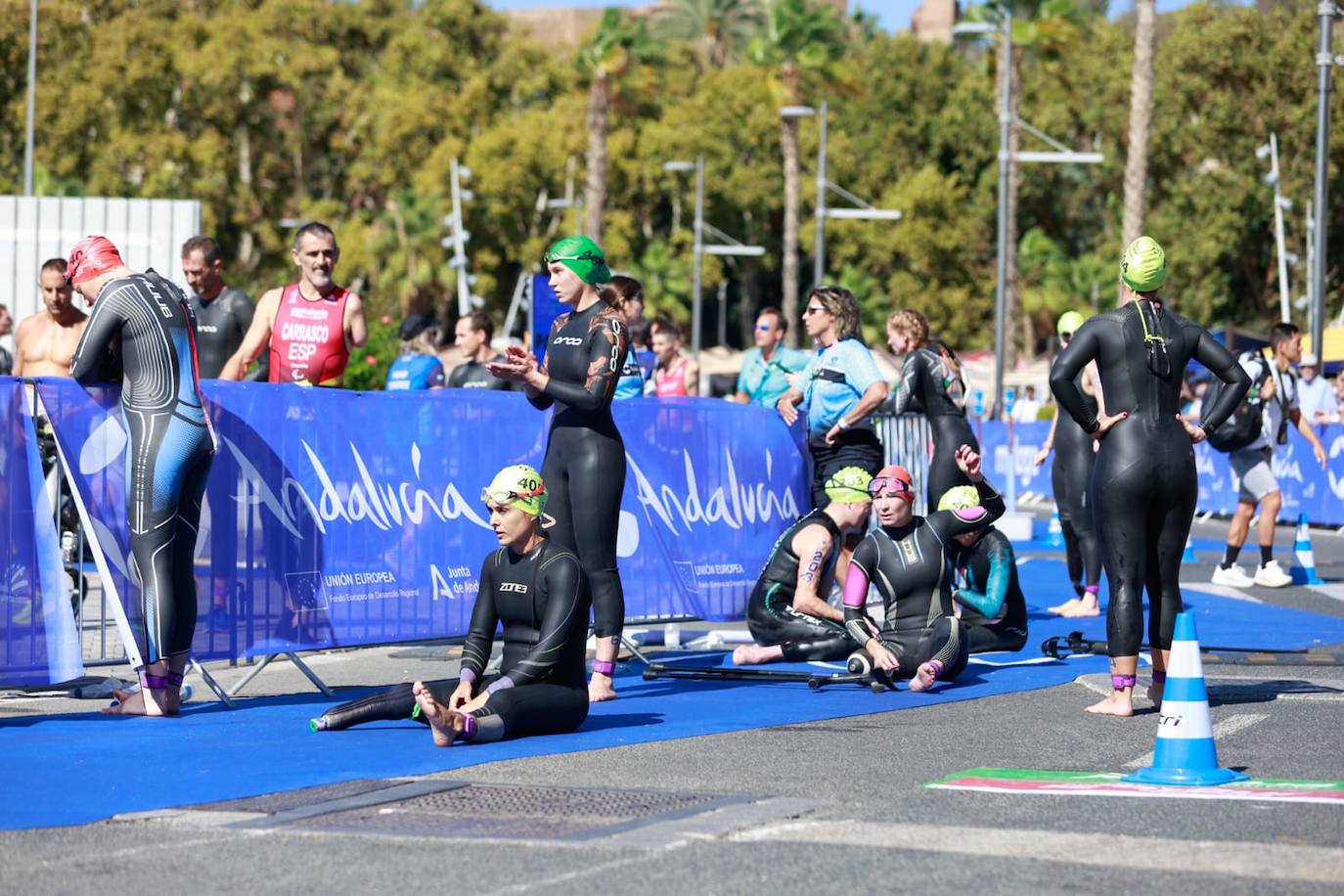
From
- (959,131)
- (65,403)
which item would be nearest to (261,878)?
(65,403)

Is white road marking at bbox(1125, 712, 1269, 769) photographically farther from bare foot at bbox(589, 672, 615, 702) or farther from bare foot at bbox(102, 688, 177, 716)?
bare foot at bbox(102, 688, 177, 716)

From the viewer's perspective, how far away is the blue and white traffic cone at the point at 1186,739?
6891 millimetres

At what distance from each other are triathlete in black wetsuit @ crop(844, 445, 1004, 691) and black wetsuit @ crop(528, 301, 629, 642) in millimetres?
1247

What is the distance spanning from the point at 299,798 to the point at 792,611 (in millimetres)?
5076

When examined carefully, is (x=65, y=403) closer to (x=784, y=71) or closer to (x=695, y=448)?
(x=695, y=448)

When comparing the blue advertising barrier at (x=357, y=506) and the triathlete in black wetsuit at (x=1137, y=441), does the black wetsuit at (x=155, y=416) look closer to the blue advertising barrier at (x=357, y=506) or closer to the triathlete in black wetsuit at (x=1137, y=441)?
the blue advertising barrier at (x=357, y=506)

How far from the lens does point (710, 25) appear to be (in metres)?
81.1

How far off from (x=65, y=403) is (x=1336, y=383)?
2209cm

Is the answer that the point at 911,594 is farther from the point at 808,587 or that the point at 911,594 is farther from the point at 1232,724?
the point at 1232,724

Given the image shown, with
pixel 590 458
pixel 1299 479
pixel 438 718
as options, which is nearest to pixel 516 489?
pixel 438 718

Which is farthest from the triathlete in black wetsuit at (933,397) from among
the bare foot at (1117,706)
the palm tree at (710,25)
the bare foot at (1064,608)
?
the palm tree at (710,25)

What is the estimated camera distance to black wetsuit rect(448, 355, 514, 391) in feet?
44.0

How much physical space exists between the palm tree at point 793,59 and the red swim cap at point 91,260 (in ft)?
157

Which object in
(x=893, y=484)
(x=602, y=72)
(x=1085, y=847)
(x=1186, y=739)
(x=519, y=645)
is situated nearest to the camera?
(x=1085, y=847)
